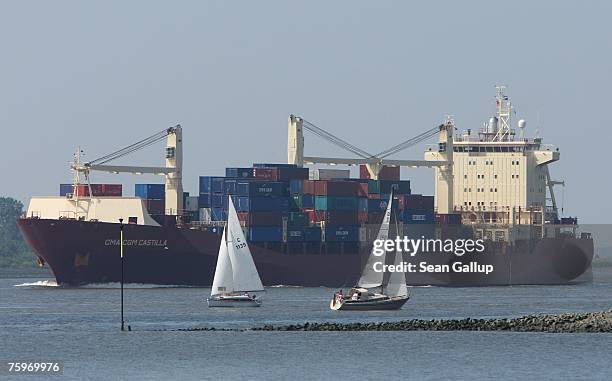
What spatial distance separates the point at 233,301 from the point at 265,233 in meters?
24.1

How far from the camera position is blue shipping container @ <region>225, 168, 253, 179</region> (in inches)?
4247

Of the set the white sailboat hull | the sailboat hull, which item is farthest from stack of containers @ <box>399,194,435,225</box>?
the sailboat hull

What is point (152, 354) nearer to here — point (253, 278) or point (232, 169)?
point (253, 278)

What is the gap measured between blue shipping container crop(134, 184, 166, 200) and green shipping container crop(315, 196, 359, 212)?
990 centimetres

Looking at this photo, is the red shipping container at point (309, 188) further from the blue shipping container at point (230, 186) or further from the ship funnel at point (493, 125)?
the ship funnel at point (493, 125)

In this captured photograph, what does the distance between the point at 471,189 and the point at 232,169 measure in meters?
26.6

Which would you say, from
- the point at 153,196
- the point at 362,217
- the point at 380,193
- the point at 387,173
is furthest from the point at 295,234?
the point at 387,173

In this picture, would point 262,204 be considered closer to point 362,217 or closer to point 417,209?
point 362,217

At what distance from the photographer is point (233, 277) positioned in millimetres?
85000

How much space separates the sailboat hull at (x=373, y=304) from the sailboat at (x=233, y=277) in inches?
187

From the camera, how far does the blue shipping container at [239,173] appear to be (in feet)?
354

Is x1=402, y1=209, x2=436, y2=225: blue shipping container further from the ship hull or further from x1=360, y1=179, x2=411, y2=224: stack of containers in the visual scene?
the ship hull

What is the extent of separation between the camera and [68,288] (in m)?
105

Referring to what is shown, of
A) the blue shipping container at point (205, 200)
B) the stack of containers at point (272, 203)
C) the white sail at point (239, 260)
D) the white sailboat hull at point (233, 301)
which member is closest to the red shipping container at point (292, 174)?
the stack of containers at point (272, 203)
